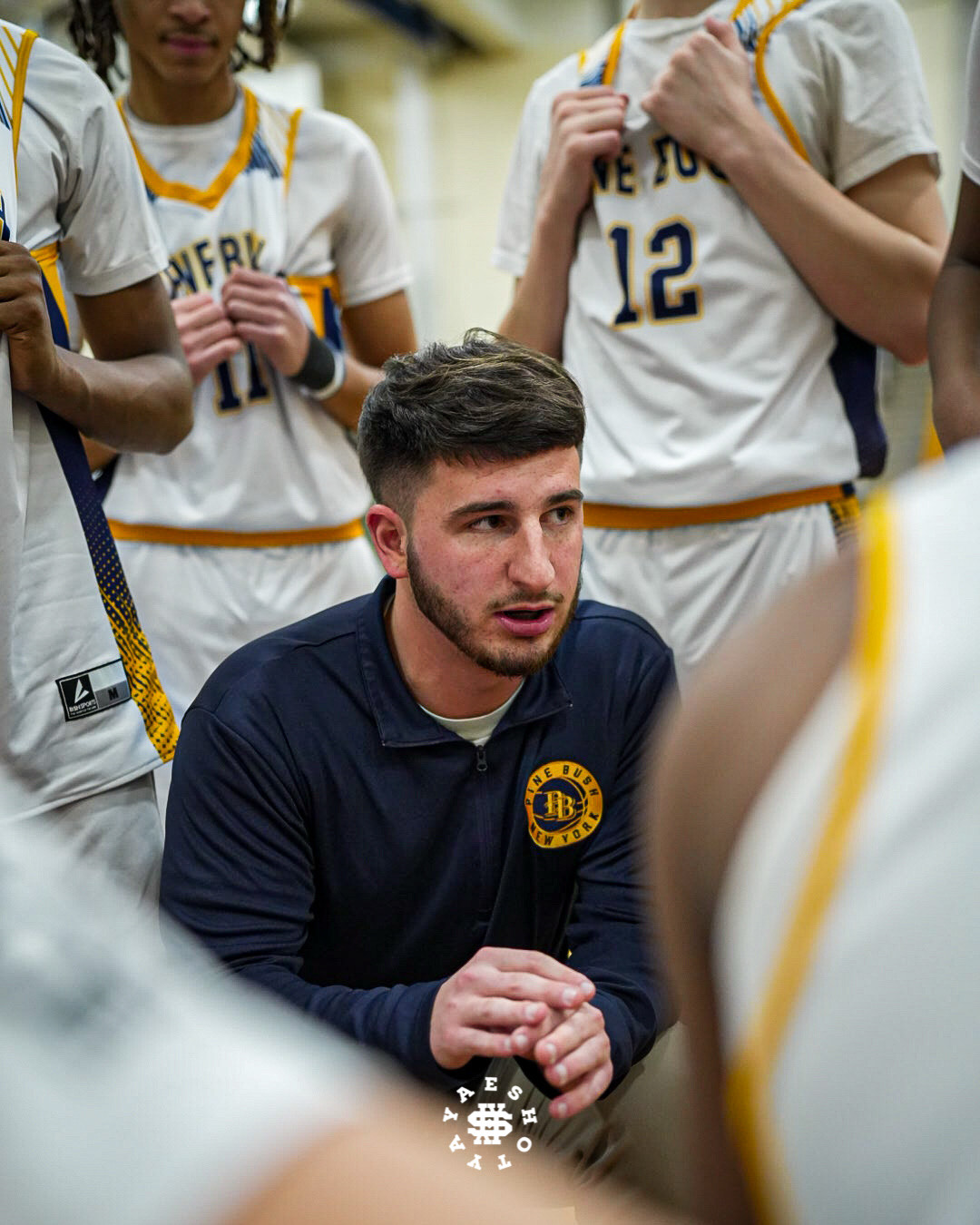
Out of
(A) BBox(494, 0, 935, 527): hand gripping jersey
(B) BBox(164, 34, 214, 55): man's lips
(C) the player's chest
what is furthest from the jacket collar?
(B) BBox(164, 34, 214, 55): man's lips

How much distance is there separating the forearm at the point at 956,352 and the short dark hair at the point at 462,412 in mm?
528

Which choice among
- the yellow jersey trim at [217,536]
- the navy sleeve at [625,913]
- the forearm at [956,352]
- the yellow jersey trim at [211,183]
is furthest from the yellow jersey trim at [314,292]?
the forearm at [956,352]

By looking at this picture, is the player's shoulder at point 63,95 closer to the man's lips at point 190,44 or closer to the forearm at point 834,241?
the man's lips at point 190,44

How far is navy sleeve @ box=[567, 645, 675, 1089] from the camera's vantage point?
70.2 inches

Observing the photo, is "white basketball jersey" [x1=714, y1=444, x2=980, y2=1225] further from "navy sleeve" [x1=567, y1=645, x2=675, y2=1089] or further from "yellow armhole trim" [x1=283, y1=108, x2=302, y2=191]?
"yellow armhole trim" [x1=283, y1=108, x2=302, y2=191]

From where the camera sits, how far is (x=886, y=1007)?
51 cm

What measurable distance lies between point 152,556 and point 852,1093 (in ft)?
7.48

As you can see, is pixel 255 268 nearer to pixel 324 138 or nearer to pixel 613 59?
pixel 324 138

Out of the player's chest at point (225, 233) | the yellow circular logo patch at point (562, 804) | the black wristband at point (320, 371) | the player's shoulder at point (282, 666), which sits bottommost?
the yellow circular logo patch at point (562, 804)

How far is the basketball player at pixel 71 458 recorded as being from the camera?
1.70 meters

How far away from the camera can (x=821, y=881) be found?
1.72 ft

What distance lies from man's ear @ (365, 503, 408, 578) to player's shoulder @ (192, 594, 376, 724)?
9 centimetres

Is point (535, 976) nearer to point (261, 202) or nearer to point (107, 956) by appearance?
point (107, 956)

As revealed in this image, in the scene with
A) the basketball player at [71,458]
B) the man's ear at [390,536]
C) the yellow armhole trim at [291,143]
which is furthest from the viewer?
the yellow armhole trim at [291,143]
